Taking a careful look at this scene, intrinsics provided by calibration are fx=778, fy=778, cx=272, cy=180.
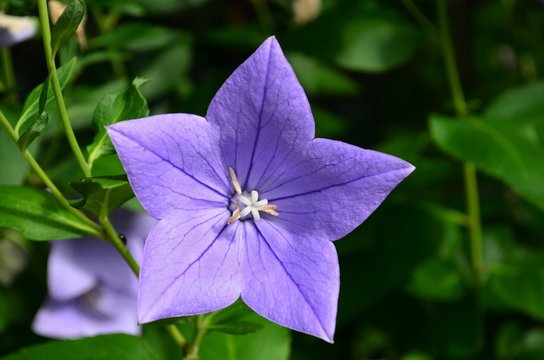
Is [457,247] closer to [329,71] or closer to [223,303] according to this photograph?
[329,71]

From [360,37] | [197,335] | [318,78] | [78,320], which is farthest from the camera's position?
[318,78]

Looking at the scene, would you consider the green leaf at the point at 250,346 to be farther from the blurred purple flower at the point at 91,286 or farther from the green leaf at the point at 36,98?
the green leaf at the point at 36,98

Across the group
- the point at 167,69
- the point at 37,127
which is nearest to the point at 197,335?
the point at 37,127

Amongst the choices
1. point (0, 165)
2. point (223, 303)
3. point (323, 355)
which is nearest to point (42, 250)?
point (0, 165)

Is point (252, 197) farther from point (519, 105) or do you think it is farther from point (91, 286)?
point (519, 105)

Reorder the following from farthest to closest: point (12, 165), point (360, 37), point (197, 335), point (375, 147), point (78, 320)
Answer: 1. point (375, 147)
2. point (360, 37)
3. point (78, 320)
4. point (12, 165)
5. point (197, 335)

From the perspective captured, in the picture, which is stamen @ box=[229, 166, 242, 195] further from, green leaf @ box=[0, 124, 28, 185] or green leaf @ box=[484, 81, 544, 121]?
green leaf @ box=[484, 81, 544, 121]
